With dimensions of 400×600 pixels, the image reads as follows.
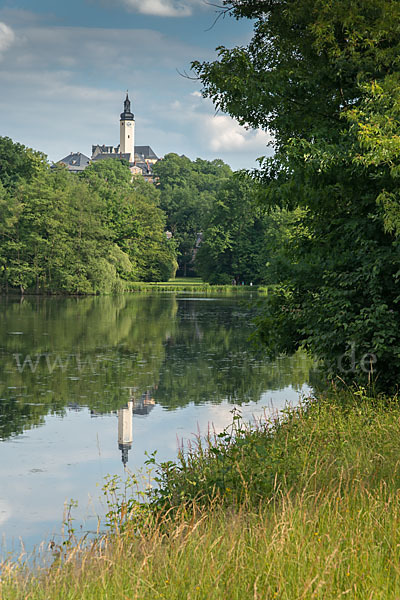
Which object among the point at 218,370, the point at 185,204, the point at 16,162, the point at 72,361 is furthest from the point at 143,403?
the point at 185,204

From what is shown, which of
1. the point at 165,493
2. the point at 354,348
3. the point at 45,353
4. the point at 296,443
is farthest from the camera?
the point at 45,353

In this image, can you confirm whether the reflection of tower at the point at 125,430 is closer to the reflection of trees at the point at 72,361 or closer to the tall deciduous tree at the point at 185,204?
the reflection of trees at the point at 72,361

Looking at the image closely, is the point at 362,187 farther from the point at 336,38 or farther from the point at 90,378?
the point at 90,378

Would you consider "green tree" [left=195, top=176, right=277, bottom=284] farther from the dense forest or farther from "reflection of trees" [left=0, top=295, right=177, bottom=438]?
"reflection of trees" [left=0, top=295, right=177, bottom=438]

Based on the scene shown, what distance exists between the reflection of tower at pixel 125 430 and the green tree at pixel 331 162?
301 cm

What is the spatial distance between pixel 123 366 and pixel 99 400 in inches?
196

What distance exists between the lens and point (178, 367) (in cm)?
2012

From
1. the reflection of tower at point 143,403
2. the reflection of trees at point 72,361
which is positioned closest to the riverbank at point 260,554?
the reflection of trees at point 72,361

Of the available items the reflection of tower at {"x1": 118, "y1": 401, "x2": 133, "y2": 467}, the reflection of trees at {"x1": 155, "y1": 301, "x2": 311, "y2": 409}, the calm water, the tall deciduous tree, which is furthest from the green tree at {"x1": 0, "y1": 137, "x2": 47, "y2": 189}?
the reflection of tower at {"x1": 118, "y1": 401, "x2": 133, "y2": 467}

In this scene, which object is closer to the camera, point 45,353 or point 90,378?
point 90,378

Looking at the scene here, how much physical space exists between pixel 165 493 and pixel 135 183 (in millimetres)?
119995

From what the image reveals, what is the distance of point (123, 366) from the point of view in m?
20.1

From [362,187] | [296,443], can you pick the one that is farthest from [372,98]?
[296,443]

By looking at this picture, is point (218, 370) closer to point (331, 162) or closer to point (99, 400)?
point (99, 400)
